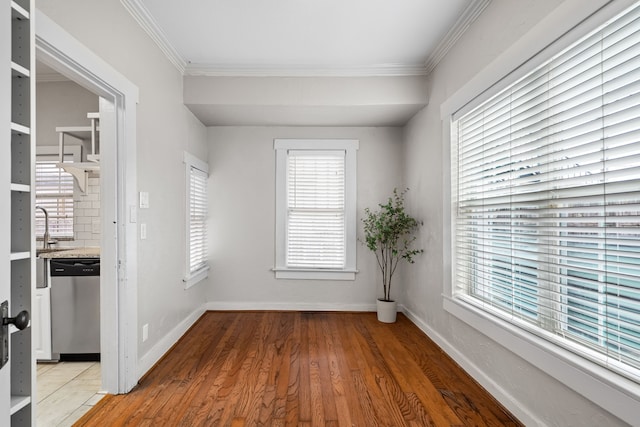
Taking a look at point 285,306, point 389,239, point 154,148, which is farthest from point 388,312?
point 154,148

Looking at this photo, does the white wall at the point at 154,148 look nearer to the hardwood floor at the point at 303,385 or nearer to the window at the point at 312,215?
the hardwood floor at the point at 303,385

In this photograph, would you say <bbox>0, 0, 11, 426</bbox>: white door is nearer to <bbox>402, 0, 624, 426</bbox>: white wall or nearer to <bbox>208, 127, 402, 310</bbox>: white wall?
<bbox>402, 0, 624, 426</bbox>: white wall

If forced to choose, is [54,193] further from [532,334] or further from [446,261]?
[532,334]

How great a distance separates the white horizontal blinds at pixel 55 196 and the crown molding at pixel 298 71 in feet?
5.91

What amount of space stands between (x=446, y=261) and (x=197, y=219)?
2704 mm

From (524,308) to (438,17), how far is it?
2.19 m

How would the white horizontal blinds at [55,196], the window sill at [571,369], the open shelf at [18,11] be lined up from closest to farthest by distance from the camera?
the open shelf at [18,11] < the window sill at [571,369] < the white horizontal blinds at [55,196]

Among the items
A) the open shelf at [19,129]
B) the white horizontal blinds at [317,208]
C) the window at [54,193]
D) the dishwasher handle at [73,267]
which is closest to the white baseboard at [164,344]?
the dishwasher handle at [73,267]

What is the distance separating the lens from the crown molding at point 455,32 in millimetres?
2338

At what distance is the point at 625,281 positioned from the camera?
136cm

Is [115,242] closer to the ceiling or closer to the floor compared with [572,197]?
closer to the floor

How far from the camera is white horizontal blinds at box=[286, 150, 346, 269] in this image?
4141 mm

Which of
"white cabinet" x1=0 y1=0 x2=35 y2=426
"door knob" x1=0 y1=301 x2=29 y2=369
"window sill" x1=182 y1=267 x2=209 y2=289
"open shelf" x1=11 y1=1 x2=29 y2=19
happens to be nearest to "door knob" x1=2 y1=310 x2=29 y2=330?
"door knob" x1=0 y1=301 x2=29 y2=369

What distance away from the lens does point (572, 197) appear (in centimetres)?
160
